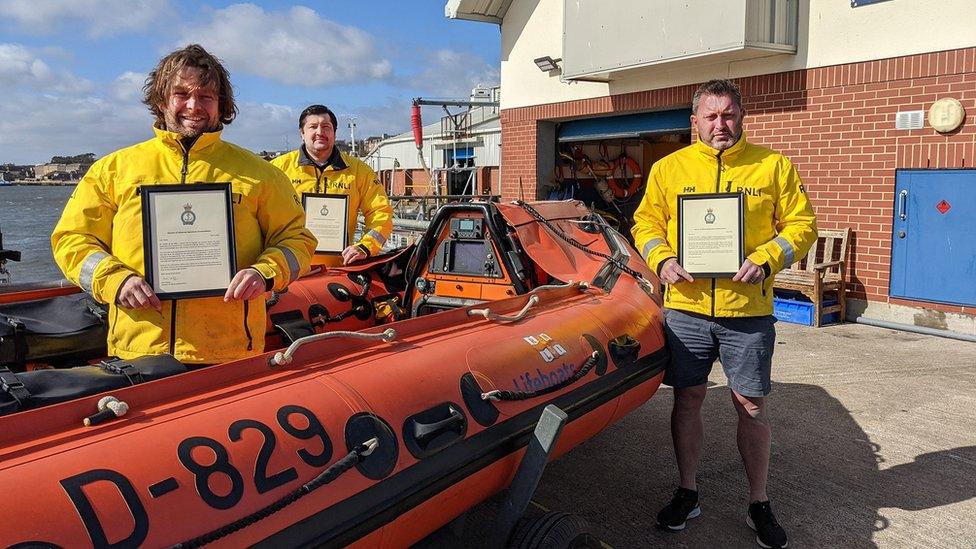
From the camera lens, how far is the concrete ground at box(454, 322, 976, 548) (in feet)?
10.0

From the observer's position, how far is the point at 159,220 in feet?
6.80

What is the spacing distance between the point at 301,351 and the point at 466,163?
19031 mm

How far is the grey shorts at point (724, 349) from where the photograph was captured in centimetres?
288

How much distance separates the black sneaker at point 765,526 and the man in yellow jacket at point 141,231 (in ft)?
7.20

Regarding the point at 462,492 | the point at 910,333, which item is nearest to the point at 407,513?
the point at 462,492

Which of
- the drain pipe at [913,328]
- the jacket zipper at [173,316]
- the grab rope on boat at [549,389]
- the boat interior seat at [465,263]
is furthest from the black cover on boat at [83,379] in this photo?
the drain pipe at [913,328]

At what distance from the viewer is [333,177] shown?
15.6 feet

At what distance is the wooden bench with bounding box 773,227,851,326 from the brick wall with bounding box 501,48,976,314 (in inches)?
5.4

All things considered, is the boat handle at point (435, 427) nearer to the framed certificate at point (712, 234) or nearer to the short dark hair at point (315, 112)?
the framed certificate at point (712, 234)

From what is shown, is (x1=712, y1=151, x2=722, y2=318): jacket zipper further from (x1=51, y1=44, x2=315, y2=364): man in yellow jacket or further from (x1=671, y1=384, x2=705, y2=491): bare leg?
(x1=51, y1=44, x2=315, y2=364): man in yellow jacket

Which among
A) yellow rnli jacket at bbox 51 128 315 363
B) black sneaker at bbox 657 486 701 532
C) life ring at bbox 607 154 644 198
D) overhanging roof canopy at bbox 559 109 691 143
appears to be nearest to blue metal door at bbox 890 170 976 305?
overhanging roof canopy at bbox 559 109 691 143

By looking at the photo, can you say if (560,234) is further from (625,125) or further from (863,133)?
(625,125)

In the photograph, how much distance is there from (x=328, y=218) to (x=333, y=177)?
30 centimetres

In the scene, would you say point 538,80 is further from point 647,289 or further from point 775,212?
point 775,212
